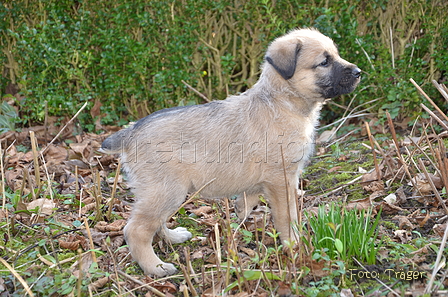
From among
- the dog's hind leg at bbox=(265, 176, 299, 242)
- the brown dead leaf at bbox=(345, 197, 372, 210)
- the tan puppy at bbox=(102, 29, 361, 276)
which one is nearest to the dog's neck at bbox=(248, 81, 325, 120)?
the tan puppy at bbox=(102, 29, 361, 276)

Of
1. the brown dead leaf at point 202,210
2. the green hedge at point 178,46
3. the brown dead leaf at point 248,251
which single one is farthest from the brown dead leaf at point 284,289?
the green hedge at point 178,46

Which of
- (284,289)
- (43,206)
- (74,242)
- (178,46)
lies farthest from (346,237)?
(178,46)

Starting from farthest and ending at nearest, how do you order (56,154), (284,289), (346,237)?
(56,154) < (346,237) < (284,289)

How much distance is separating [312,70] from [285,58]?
0.25 metres

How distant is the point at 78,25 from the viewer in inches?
284

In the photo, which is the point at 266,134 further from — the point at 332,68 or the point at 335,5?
the point at 335,5

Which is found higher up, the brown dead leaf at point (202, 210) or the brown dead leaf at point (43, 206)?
the brown dead leaf at point (43, 206)

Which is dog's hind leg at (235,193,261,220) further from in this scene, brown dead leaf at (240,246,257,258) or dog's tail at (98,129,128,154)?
dog's tail at (98,129,128,154)

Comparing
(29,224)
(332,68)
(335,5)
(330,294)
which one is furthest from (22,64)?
(330,294)

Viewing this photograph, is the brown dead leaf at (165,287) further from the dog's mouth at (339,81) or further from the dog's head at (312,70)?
the dog's mouth at (339,81)

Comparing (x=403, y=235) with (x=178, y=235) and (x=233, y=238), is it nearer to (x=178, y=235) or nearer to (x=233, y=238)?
(x=233, y=238)

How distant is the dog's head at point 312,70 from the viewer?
4.22 metres

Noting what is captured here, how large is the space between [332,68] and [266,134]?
2.55ft

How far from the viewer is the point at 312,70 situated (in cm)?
427
